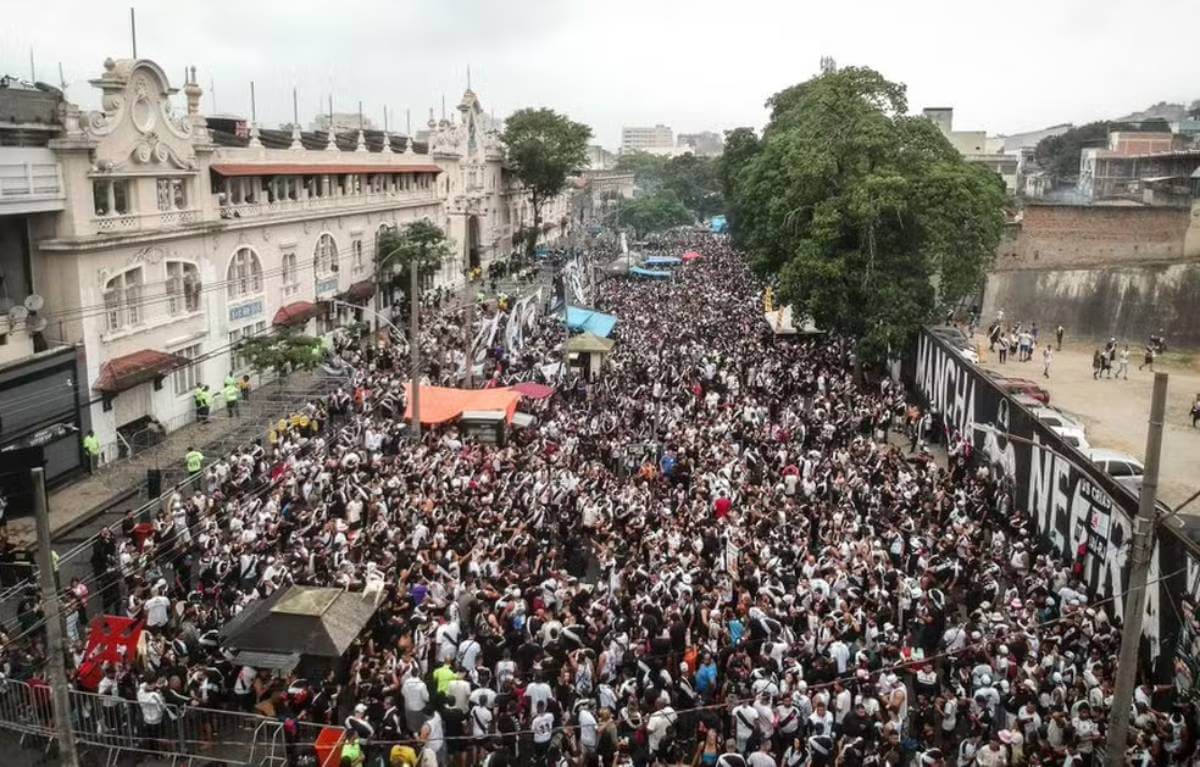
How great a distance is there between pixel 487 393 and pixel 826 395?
402 inches

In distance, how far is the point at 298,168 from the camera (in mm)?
38594

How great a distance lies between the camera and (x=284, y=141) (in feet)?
137

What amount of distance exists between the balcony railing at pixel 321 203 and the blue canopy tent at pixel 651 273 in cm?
1656

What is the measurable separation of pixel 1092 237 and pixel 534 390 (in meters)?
34.7

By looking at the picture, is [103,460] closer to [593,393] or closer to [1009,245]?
[593,393]

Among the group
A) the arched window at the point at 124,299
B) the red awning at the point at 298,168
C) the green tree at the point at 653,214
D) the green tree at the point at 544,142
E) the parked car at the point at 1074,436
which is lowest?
the parked car at the point at 1074,436

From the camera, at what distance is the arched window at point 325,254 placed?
41.2 m

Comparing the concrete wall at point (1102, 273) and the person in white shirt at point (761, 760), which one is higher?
the concrete wall at point (1102, 273)

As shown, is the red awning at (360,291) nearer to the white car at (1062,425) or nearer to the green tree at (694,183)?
the white car at (1062,425)

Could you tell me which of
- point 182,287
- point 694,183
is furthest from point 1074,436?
point 694,183

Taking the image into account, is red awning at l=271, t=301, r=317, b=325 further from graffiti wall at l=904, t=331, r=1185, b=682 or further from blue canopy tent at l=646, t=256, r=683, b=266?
blue canopy tent at l=646, t=256, r=683, b=266

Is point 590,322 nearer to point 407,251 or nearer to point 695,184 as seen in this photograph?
point 407,251

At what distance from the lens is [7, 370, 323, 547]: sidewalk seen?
72.0 feet

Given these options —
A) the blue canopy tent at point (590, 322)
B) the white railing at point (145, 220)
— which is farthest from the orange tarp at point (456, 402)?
the blue canopy tent at point (590, 322)
